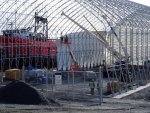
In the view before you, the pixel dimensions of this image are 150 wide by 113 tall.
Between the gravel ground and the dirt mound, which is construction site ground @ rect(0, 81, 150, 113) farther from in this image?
the dirt mound

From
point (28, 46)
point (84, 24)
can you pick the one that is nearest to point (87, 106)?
point (28, 46)

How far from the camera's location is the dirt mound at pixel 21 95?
1767cm

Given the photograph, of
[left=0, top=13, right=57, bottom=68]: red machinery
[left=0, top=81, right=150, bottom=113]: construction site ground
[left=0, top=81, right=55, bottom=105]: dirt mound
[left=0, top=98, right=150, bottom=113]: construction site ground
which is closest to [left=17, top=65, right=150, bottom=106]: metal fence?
[left=0, top=81, right=150, bottom=113]: construction site ground

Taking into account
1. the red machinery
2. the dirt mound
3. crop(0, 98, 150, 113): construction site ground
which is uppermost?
the red machinery

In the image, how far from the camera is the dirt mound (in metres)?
17.7

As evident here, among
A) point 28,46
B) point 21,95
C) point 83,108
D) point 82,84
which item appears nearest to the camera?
point 83,108

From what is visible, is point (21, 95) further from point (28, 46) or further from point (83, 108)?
point (28, 46)

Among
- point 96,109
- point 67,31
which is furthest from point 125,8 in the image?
point 96,109

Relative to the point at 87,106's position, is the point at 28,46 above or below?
above

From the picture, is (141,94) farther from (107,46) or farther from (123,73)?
(107,46)

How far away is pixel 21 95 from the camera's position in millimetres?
18031

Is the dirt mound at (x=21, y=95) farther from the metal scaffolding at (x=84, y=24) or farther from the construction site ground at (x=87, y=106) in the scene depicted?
the metal scaffolding at (x=84, y=24)

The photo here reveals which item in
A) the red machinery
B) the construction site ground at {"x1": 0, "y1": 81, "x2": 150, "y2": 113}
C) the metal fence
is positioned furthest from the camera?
the red machinery

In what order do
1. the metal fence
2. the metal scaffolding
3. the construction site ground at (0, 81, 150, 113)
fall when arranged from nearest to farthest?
1. the construction site ground at (0, 81, 150, 113)
2. the metal fence
3. the metal scaffolding
